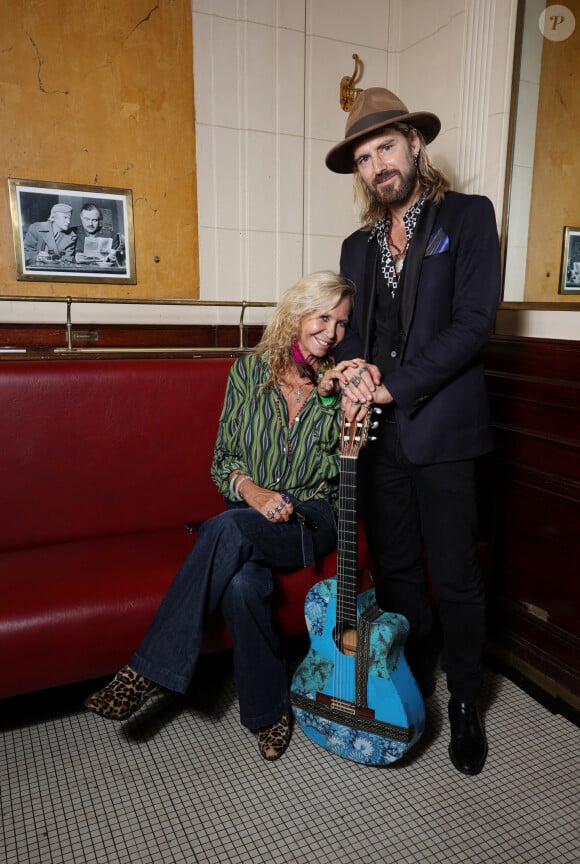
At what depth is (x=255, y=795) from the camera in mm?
1623

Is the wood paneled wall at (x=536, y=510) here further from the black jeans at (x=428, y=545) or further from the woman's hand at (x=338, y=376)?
the woman's hand at (x=338, y=376)

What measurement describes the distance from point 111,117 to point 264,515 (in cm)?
203

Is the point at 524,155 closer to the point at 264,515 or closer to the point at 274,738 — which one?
the point at 264,515

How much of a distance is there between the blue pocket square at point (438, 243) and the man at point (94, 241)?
5.69 feet

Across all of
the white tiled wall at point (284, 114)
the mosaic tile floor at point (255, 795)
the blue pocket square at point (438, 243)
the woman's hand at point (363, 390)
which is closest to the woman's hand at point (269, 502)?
the woman's hand at point (363, 390)

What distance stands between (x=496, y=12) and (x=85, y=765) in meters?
2.95

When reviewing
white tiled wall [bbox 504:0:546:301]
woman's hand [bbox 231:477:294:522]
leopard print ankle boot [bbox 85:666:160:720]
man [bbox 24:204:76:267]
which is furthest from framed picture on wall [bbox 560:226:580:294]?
man [bbox 24:204:76:267]

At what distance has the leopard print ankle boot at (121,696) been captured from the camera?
5.49ft

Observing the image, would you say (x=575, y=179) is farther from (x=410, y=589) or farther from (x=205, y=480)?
(x=205, y=480)

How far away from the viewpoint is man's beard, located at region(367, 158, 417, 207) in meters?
1.65

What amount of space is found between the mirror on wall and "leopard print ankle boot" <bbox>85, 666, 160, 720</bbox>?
183 cm

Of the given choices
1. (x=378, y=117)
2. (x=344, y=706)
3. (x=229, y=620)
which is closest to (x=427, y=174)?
(x=378, y=117)

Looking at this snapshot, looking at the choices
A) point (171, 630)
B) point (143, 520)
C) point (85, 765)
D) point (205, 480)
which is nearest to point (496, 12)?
point (205, 480)

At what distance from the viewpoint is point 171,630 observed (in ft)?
5.57
